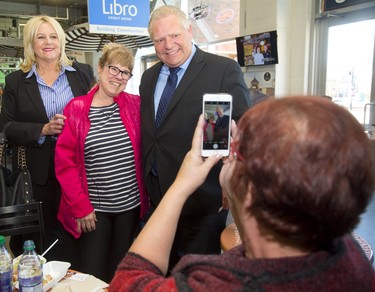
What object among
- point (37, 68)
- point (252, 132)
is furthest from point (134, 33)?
point (252, 132)

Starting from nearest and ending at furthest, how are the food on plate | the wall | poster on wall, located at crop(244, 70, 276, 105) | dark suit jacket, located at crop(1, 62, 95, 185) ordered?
1. the food on plate
2. dark suit jacket, located at crop(1, 62, 95, 185)
3. the wall
4. poster on wall, located at crop(244, 70, 276, 105)

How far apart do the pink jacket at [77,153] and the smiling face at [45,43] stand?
1.69ft

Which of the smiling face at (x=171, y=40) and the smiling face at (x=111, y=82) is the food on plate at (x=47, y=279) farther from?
the smiling face at (x=171, y=40)

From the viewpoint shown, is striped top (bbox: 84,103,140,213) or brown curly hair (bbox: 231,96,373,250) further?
striped top (bbox: 84,103,140,213)

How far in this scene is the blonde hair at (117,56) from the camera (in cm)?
206

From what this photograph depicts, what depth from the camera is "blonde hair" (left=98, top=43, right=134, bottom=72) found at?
2.06 meters

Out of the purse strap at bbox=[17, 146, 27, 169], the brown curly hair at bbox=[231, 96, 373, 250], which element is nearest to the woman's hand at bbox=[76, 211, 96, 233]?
the purse strap at bbox=[17, 146, 27, 169]

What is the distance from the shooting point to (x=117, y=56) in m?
2.06

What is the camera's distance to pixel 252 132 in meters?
0.66

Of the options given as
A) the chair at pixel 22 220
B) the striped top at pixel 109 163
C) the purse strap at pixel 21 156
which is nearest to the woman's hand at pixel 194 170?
the striped top at pixel 109 163

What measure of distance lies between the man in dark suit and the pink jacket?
0.08m

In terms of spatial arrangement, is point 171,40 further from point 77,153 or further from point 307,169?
point 307,169

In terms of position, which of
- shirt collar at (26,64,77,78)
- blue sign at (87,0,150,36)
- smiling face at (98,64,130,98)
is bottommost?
smiling face at (98,64,130,98)

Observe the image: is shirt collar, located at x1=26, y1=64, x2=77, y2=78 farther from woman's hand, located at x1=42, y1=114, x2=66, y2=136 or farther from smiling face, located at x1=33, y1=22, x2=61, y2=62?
woman's hand, located at x1=42, y1=114, x2=66, y2=136
